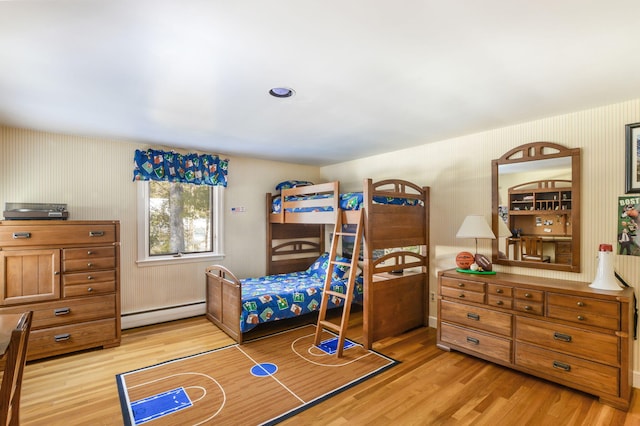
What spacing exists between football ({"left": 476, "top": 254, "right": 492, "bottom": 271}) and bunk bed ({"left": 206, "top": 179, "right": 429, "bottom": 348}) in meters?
0.72

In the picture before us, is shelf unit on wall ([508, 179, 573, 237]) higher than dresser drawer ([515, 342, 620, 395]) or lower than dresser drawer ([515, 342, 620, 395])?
higher

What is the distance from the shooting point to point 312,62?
6.18 feet

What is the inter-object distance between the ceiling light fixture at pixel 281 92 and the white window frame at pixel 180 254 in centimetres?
243

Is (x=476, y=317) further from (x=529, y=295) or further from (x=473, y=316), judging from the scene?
(x=529, y=295)

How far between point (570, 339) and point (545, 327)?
17cm

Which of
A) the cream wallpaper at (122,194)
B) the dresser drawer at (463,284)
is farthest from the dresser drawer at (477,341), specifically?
the cream wallpaper at (122,194)

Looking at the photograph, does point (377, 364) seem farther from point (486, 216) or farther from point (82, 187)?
point (82, 187)

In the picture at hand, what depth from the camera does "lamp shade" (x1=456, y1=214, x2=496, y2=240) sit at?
305 centimetres

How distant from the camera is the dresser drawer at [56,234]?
9.32 feet

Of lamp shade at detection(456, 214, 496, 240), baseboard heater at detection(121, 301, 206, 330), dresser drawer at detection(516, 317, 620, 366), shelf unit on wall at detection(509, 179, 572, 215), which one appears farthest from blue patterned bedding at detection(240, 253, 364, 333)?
shelf unit on wall at detection(509, 179, 572, 215)

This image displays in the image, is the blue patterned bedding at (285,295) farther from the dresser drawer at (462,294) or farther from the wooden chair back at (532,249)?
the wooden chair back at (532,249)

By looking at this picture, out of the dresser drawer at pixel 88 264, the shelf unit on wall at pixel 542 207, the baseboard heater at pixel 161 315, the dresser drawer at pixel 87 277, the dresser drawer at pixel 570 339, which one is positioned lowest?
the baseboard heater at pixel 161 315

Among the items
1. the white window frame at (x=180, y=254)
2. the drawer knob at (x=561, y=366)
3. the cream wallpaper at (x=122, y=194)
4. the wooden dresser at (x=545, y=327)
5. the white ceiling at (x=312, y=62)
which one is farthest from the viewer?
the white window frame at (x=180, y=254)

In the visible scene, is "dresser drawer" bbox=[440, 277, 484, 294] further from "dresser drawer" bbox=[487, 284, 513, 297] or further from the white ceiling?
the white ceiling
